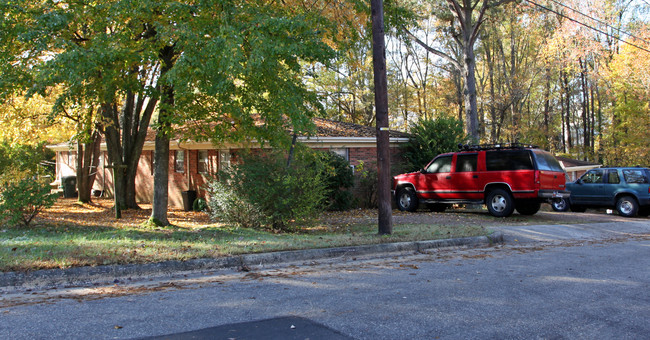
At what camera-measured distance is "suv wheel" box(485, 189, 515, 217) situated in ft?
49.4

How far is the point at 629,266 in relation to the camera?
326 inches

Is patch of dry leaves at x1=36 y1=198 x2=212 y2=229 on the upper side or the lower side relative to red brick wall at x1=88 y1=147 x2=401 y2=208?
lower

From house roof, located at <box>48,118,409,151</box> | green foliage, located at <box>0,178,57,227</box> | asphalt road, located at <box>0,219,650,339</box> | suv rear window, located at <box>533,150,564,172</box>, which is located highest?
house roof, located at <box>48,118,409,151</box>

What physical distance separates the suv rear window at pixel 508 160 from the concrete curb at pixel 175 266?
5984 mm

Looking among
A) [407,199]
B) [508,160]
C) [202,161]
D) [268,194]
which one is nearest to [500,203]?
[508,160]

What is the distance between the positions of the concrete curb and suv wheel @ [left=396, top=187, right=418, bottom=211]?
7.58 m

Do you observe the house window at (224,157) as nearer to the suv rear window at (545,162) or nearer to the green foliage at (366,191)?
the green foliage at (366,191)

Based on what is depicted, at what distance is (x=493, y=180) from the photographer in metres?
15.3

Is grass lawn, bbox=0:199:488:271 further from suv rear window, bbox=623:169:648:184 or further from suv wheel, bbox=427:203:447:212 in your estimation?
suv rear window, bbox=623:169:648:184

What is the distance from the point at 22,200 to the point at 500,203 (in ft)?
42.6

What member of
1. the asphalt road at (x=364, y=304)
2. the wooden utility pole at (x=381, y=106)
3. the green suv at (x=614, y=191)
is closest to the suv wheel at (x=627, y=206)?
the green suv at (x=614, y=191)

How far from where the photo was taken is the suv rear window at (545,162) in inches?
574

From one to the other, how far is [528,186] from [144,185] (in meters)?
18.2

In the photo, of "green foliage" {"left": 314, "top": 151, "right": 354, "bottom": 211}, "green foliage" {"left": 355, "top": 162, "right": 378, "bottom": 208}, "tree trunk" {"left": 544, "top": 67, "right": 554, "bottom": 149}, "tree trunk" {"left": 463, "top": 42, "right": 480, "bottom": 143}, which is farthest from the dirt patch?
"tree trunk" {"left": 544, "top": 67, "right": 554, "bottom": 149}
